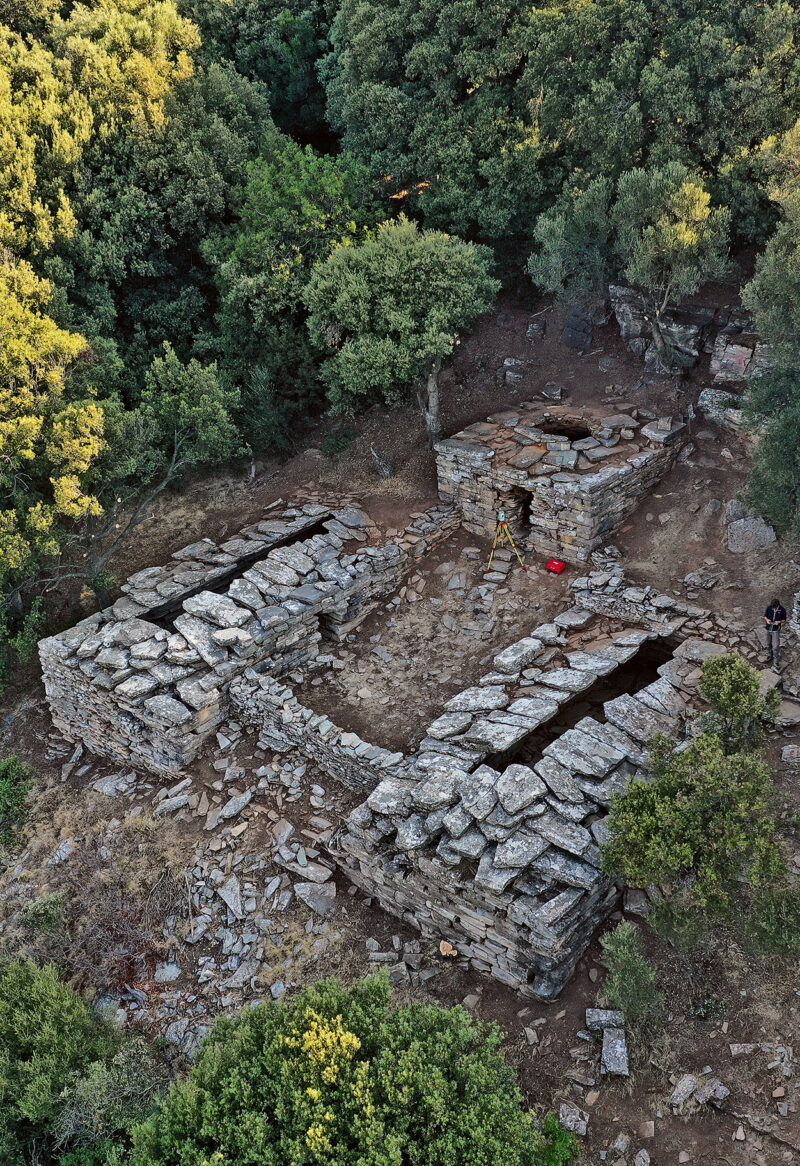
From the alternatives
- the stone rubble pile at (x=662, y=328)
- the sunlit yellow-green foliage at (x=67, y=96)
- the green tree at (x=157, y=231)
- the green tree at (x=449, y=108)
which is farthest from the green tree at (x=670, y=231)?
the sunlit yellow-green foliage at (x=67, y=96)

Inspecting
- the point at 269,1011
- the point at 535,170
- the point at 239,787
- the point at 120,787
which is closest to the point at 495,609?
the point at 239,787

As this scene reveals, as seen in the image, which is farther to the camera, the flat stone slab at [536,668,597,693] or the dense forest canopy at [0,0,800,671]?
the dense forest canopy at [0,0,800,671]

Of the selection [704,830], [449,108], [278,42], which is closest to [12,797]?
[704,830]

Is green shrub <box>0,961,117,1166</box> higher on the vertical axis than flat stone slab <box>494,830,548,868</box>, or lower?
lower

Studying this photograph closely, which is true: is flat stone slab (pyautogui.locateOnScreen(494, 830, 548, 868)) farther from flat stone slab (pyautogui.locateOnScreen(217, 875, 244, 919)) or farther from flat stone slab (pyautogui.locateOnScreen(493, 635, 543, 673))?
flat stone slab (pyautogui.locateOnScreen(217, 875, 244, 919))

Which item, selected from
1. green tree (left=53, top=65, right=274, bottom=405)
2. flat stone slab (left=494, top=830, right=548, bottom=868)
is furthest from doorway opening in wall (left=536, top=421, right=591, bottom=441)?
flat stone slab (left=494, top=830, right=548, bottom=868)

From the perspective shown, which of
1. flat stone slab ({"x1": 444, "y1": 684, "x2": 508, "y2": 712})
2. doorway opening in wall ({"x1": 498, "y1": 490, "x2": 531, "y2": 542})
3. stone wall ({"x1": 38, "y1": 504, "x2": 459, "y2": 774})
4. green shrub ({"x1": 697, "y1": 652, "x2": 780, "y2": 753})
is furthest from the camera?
doorway opening in wall ({"x1": 498, "y1": 490, "x2": 531, "y2": 542})

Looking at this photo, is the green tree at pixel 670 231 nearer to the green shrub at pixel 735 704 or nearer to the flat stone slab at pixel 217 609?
the green shrub at pixel 735 704
